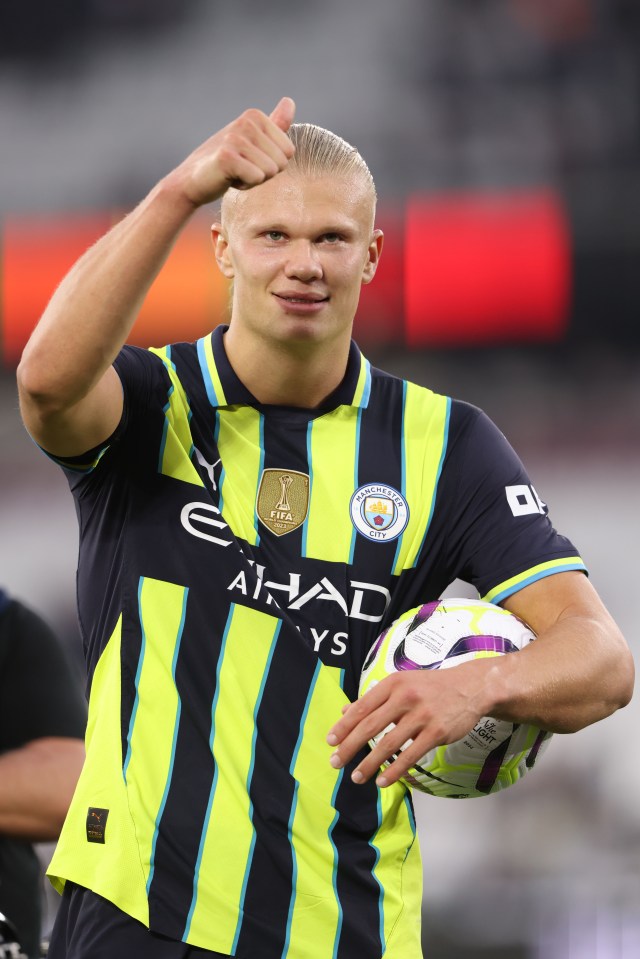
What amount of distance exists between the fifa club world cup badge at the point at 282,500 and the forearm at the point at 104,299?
20.0 inches

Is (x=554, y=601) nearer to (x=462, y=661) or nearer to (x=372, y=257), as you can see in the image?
(x=462, y=661)

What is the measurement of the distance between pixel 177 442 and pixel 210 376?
0.19m

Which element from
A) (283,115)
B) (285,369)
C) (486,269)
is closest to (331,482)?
(285,369)

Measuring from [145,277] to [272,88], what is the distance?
5056 millimetres

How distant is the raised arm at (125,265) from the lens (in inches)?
84.3

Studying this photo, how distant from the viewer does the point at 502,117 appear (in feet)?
22.2

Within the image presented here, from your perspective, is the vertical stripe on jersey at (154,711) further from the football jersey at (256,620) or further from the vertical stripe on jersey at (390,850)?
the vertical stripe on jersey at (390,850)

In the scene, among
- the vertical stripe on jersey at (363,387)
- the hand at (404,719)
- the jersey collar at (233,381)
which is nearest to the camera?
the hand at (404,719)

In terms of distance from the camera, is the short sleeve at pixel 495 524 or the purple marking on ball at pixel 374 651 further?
the short sleeve at pixel 495 524

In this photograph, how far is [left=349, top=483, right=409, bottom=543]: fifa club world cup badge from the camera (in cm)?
261

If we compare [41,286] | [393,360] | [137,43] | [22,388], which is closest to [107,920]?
[22,388]

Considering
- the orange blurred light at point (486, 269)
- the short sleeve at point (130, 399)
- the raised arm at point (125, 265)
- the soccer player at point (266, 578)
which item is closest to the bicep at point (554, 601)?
the soccer player at point (266, 578)

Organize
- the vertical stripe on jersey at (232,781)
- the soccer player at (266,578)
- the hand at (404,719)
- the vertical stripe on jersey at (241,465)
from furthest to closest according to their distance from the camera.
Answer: the vertical stripe on jersey at (241,465)
the vertical stripe on jersey at (232,781)
the soccer player at (266,578)
the hand at (404,719)

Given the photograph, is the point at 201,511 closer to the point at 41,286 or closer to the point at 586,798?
the point at 586,798
